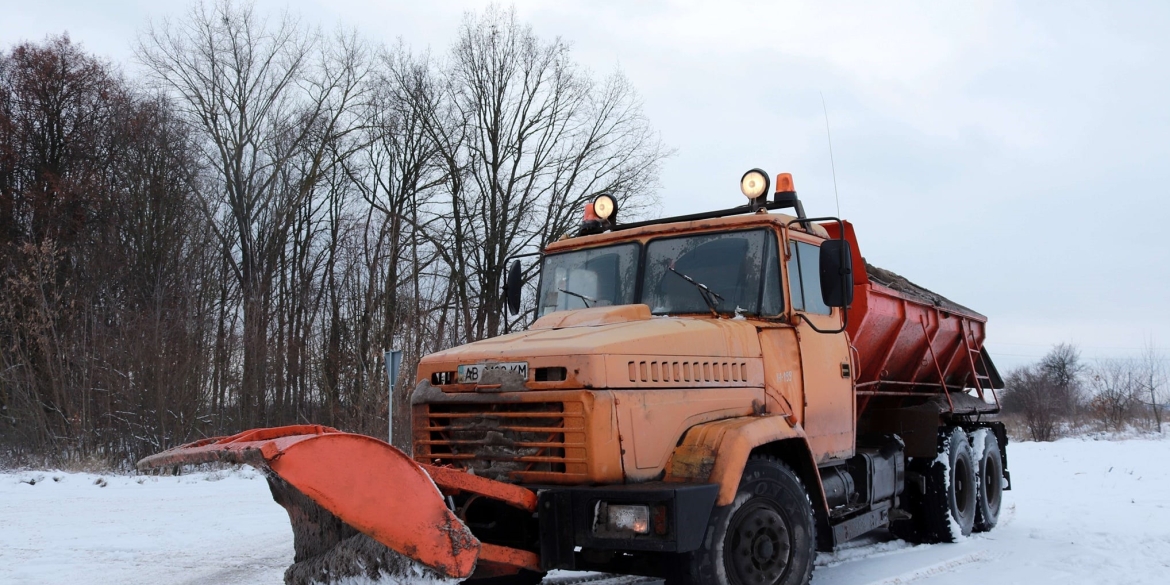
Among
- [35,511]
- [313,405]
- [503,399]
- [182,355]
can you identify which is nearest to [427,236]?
[313,405]

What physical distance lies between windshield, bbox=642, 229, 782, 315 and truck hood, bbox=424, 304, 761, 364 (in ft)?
0.67

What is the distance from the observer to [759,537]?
18.4 feet

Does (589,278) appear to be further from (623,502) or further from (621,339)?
(623,502)

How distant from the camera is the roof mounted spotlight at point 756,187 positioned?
6.91 metres

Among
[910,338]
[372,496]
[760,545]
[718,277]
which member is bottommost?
[760,545]

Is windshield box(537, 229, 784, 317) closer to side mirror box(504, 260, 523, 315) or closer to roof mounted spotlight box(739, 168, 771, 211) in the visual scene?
roof mounted spotlight box(739, 168, 771, 211)

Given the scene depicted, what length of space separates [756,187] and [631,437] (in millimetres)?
2528

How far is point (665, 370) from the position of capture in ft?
18.0

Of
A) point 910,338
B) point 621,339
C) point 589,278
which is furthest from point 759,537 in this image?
point 910,338

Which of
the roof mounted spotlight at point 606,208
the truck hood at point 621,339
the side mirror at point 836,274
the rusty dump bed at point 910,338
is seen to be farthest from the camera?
the rusty dump bed at point 910,338

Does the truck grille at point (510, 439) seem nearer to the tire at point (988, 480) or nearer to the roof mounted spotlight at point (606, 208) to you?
the roof mounted spotlight at point (606, 208)

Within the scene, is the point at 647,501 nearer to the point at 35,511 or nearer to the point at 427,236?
the point at 35,511

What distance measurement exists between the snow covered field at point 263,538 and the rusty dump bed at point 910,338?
154 cm

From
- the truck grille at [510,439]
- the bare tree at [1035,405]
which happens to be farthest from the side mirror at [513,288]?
the bare tree at [1035,405]
